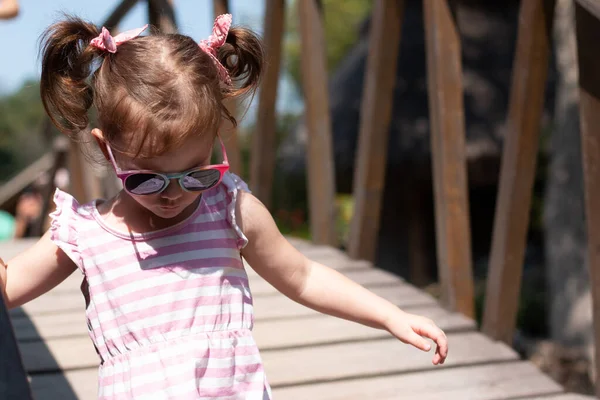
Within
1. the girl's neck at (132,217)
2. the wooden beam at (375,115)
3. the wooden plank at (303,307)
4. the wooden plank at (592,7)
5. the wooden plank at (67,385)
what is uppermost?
the wooden plank at (592,7)

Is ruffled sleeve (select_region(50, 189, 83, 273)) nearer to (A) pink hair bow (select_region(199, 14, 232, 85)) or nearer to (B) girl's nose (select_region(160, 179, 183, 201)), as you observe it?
(B) girl's nose (select_region(160, 179, 183, 201))

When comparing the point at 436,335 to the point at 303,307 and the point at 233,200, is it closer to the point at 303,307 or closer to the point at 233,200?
the point at 233,200

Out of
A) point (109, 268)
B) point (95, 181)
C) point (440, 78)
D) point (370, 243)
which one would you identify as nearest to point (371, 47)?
point (440, 78)

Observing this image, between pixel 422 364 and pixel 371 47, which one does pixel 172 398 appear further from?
pixel 371 47

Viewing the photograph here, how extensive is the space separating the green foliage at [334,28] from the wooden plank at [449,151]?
16889 millimetres

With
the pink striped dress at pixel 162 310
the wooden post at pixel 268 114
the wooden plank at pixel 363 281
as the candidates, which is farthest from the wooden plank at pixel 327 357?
the wooden post at pixel 268 114

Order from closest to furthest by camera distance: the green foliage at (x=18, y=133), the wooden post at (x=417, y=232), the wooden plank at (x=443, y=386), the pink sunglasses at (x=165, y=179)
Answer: the pink sunglasses at (x=165, y=179) < the wooden plank at (x=443, y=386) < the wooden post at (x=417, y=232) < the green foliage at (x=18, y=133)

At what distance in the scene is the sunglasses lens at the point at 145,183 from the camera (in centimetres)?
143

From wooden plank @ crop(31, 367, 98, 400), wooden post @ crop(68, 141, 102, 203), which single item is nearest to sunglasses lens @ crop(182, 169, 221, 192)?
wooden plank @ crop(31, 367, 98, 400)

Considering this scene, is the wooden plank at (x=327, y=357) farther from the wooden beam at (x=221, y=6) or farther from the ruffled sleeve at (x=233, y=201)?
the wooden beam at (x=221, y=6)

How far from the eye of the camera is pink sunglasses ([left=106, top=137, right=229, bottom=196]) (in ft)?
4.70

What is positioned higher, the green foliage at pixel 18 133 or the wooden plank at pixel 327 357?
the wooden plank at pixel 327 357

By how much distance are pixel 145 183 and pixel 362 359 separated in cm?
124

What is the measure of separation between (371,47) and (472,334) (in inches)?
47.6
